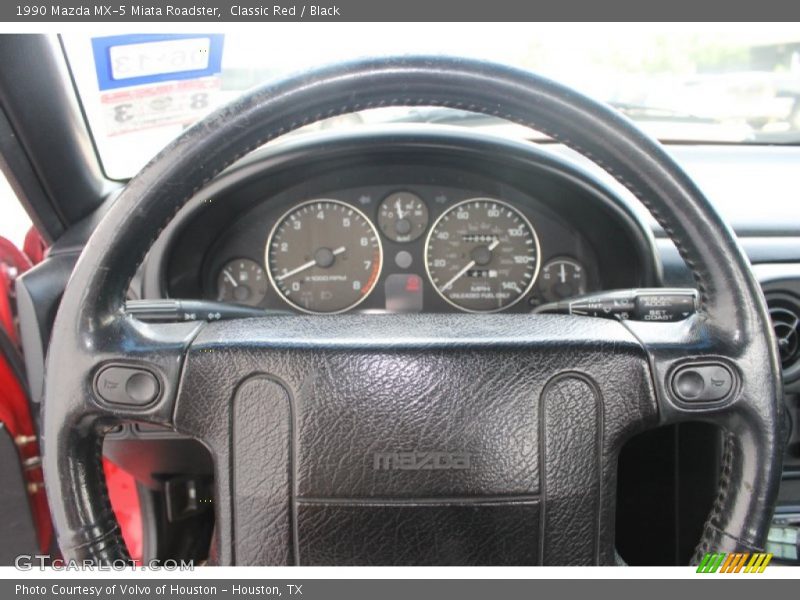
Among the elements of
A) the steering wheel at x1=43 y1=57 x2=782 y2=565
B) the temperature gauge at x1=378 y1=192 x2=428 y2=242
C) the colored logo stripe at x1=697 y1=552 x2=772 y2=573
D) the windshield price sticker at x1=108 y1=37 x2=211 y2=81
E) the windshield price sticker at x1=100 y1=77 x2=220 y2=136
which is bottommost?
the colored logo stripe at x1=697 y1=552 x2=772 y2=573

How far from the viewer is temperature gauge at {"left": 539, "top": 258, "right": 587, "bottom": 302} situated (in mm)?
2197

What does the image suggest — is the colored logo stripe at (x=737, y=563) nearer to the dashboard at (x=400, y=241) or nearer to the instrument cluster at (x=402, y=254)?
the dashboard at (x=400, y=241)

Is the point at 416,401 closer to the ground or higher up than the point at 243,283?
closer to the ground

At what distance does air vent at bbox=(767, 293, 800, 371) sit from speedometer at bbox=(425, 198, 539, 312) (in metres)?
0.65

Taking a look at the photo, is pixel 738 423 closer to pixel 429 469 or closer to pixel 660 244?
pixel 429 469

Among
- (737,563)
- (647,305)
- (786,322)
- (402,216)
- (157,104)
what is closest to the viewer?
(737,563)

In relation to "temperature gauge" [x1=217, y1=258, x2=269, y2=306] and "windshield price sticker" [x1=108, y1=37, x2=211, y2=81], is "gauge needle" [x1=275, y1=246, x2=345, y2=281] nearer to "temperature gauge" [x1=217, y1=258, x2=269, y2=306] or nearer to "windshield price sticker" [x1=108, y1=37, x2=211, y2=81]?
"temperature gauge" [x1=217, y1=258, x2=269, y2=306]

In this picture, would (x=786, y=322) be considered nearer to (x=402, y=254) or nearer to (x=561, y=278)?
(x=561, y=278)

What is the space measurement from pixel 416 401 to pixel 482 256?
A: 4.19 feet

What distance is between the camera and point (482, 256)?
2191 millimetres

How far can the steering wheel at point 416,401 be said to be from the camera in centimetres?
94

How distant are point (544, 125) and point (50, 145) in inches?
55.7

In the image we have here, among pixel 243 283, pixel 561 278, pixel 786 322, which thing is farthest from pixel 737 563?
pixel 243 283

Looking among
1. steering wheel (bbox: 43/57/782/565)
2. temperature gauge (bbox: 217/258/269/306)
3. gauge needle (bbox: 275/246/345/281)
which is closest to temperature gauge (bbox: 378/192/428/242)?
gauge needle (bbox: 275/246/345/281)
